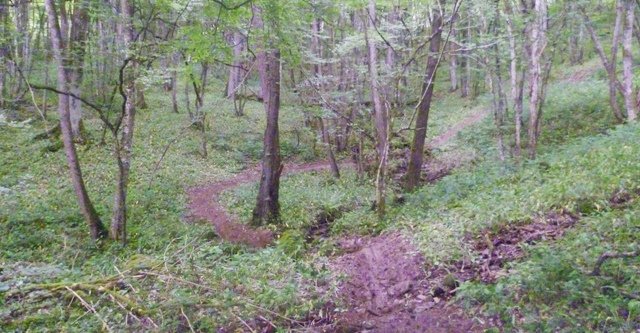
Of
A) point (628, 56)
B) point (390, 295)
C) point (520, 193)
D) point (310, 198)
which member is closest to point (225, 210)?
point (310, 198)

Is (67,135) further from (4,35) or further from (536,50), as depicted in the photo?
(536,50)

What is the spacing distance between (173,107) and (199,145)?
571 centimetres

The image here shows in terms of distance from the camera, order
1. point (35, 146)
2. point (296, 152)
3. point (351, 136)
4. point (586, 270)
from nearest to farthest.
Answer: point (586, 270) → point (35, 146) → point (351, 136) → point (296, 152)

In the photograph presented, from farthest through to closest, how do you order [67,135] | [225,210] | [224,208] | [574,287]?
1. [224,208]
2. [225,210]
3. [67,135]
4. [574,287]

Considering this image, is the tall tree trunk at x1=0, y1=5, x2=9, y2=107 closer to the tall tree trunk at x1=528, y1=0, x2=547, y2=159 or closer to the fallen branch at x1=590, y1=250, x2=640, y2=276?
the fallen branch at x1=590, y1=250, x2=640, y2=276

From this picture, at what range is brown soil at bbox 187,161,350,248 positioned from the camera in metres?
10.1

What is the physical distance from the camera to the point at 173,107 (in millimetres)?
25000

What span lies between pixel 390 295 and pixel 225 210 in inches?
290

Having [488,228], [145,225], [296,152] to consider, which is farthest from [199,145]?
[488,228]

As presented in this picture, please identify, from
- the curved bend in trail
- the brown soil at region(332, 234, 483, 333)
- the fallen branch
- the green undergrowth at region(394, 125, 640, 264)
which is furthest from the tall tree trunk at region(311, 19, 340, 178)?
the fallen branch

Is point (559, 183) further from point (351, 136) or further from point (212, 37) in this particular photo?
point (351, 136)

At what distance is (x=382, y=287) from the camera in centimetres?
650

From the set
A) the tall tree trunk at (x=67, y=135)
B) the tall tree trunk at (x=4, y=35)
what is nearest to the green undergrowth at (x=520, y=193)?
the tall tree trunk at (x=67, y=135)

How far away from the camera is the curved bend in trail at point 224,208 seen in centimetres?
1017
